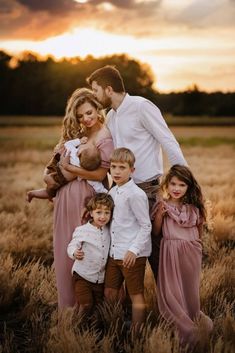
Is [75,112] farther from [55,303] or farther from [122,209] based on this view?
[55,303]

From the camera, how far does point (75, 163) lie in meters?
4.90

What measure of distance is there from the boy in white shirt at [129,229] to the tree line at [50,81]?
128 ft

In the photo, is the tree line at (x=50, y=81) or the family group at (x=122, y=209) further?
the tree line at (x=50, y=81)

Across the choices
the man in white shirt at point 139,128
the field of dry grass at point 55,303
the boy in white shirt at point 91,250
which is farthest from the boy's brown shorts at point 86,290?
the man in white shirt at point 139,128

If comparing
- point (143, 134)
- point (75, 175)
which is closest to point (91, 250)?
point (75, 175)

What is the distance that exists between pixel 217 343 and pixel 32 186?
10896mm

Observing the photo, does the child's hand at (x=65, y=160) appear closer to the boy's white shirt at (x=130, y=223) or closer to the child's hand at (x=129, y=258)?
the boy's white shirt at (x=130, y=223)

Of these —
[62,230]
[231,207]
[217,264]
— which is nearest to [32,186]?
[231,207]

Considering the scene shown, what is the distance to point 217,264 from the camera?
21.0 ft

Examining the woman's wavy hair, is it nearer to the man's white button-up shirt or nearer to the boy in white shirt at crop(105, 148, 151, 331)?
the man's white button-up shirt

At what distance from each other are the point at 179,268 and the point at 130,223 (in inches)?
19.2

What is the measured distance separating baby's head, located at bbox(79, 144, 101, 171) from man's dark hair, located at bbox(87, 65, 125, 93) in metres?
0.51

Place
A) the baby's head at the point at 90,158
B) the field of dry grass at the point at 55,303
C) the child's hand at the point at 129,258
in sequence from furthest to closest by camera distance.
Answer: the baby's head at the point at 90,158 → the child's hand at the point at 129,258 → the field of dry grass at the point at 55,303

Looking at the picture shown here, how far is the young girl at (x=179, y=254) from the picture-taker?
15.0 feet
